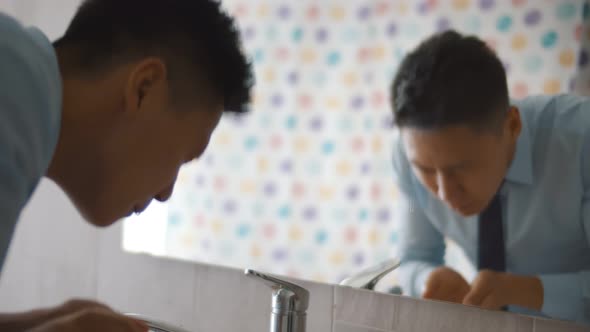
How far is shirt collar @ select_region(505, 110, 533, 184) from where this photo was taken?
0.74 m

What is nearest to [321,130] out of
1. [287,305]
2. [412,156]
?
[412,156]

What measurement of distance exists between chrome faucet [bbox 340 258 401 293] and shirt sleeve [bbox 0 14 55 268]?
17.3 inches

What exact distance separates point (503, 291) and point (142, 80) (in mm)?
474

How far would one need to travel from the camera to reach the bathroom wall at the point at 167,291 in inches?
31.4

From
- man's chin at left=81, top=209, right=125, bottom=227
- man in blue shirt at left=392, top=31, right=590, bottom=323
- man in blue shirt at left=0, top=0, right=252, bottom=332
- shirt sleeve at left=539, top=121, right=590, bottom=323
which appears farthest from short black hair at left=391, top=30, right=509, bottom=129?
man's chin at left=81, top=209, right=125, bottom=227

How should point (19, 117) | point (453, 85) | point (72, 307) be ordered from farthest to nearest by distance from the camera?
point (453, 85)
point (72, 307)
point (19, 117)

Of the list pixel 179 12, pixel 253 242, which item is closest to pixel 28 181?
pixel 179 12

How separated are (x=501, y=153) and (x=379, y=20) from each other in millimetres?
242

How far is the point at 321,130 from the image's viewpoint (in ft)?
2.94

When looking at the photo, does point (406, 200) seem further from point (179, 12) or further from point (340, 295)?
point (179, 12)

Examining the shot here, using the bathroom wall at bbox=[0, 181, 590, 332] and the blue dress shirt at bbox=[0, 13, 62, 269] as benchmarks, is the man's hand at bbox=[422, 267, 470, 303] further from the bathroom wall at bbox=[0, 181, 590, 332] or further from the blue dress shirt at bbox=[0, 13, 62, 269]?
the blue dress shirt at bbox=[0, 13, 62, 269]

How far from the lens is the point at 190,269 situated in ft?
3.34

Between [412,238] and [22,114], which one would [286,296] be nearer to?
[412,238]

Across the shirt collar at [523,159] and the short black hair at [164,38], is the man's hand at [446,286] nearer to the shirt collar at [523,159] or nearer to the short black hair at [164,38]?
the shirt collar at [523,159]
